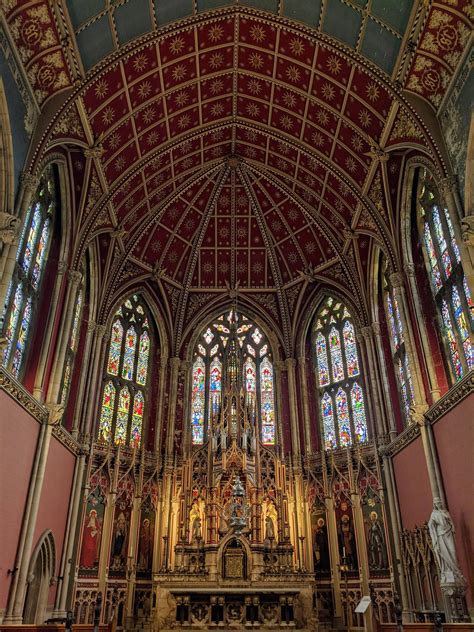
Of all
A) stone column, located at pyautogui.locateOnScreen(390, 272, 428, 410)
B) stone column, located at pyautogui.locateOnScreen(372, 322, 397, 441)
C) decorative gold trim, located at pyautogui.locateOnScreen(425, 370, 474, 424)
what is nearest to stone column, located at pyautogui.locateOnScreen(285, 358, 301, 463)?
stone column, located at pyautogui.locateOnScreen(372, 322, 397, 441)

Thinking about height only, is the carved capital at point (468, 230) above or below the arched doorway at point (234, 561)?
above

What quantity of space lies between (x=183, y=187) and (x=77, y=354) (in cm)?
946

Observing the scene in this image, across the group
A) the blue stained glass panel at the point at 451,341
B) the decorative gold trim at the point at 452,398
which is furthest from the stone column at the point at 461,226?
the blue stained glass panel at the point at 451,341

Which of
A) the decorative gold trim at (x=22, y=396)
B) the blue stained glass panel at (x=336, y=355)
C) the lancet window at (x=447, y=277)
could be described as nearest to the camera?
the decorative gold trim at (x=22, y=396)

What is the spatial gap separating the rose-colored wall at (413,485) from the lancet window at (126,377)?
11668mm

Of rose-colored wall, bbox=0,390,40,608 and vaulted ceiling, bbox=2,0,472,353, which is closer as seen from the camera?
rose-colored wall, bbox=0,390,40,608

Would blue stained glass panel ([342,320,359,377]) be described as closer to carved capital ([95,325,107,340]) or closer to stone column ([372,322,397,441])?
stone column ([372,322,397,441])

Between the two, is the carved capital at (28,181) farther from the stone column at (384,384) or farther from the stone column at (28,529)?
the stone column at (384,384)

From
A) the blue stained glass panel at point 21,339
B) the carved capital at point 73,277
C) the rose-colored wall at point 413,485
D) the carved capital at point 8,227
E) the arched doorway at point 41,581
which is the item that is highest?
the carved capital at point 73,277

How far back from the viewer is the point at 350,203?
23672mm

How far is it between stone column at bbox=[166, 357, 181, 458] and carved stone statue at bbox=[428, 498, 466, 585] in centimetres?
1286

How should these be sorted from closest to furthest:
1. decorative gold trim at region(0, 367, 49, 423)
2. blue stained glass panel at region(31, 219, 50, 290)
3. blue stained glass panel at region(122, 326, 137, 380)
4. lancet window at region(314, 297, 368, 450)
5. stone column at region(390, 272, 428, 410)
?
1. decorative gold trim at region(0, 367, 49, 423)
2. stone column at region(390, 272, 428, 410)
3. blue stained glass panel at region(31, 219, 50, 290)
4. lancet window at region(314, 297, 368, 450)
5. blue stained glass panel at region(122, 326, 137, 380)

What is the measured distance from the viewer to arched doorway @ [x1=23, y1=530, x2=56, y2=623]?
1658cm

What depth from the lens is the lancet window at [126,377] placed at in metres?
24.2
